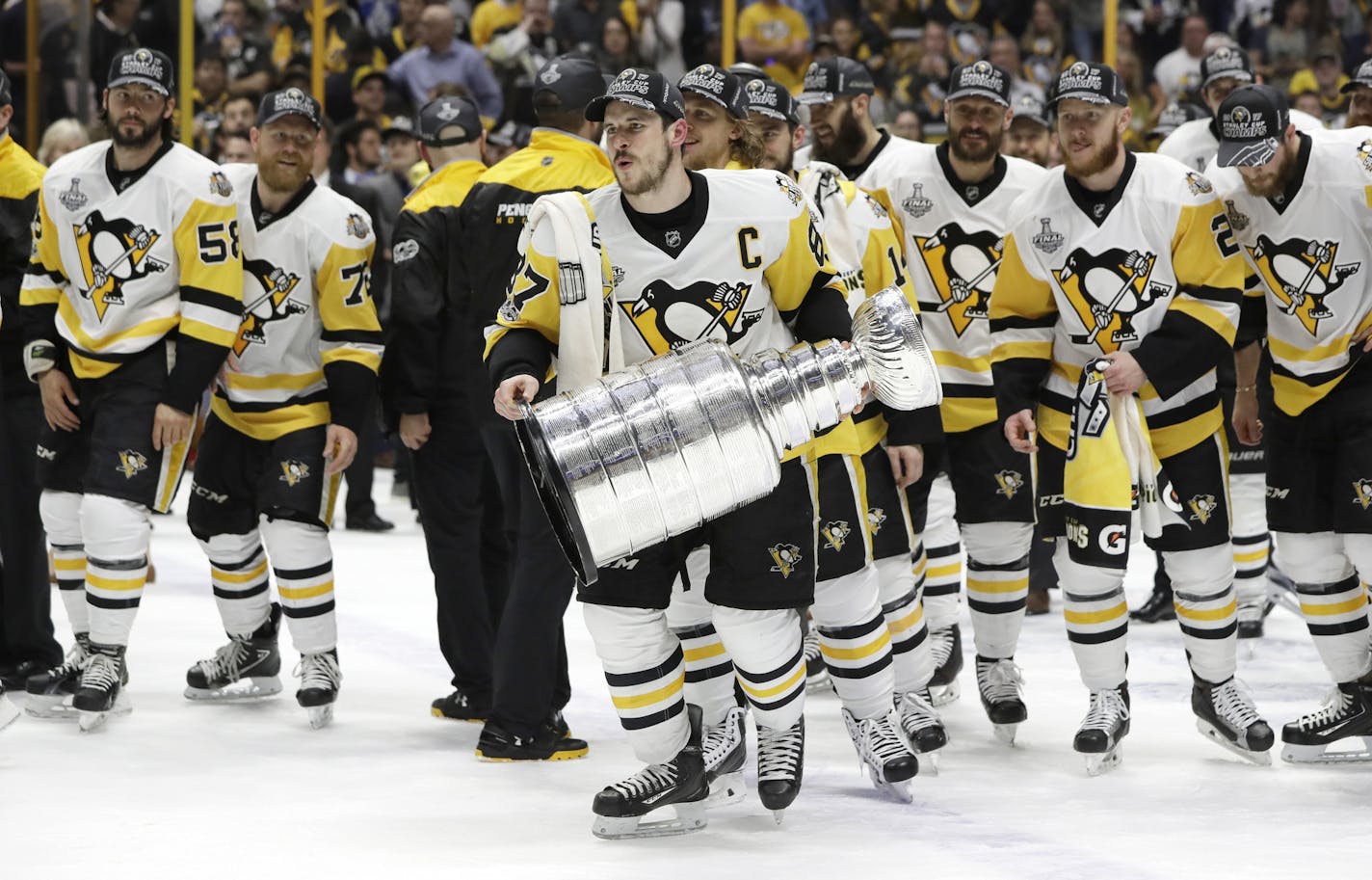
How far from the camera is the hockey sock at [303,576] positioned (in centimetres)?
484

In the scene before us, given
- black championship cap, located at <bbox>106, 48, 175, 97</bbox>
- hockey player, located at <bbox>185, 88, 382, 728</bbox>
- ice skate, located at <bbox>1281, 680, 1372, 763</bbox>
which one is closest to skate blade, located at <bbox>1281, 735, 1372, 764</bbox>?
ice skate, located at <bbox>1281, 680, 1372, 763</bbox>

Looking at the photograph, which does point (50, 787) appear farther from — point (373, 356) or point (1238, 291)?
point (1238, 291)

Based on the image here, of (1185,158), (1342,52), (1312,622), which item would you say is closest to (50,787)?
(1312,622)

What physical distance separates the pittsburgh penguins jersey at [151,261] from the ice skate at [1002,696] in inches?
86.0

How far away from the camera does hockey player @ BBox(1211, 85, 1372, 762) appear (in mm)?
4223

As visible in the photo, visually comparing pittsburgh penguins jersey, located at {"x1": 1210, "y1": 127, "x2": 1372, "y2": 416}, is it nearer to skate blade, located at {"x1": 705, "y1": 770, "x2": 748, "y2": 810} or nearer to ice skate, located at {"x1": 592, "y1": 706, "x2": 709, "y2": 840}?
skate blade, located at {"x1": 705, "y1": 770, "x2": 748, "y2": 810}

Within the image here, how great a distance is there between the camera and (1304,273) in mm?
4289

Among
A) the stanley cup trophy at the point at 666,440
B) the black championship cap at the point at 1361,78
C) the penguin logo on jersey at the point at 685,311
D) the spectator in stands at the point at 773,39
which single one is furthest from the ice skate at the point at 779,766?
the spectator in stands at the point at 773,39

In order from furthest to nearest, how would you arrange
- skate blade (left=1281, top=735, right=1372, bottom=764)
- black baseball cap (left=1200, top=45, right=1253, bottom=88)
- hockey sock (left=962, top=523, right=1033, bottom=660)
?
black baseball cap (left=1200, top=45, right=1253, bottom=88) < hockey sock (left=962, top=523, right=1033, bottom=660) < skate blade (left=1281, top=735, right=1372, bottom=764)

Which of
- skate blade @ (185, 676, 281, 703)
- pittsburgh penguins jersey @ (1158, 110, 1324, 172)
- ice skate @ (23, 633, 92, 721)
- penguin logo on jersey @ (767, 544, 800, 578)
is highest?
pittsburgh penguins jersey @ (1158, 110, 1324, 172)

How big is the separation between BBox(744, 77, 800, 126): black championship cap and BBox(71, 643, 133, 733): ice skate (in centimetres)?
221

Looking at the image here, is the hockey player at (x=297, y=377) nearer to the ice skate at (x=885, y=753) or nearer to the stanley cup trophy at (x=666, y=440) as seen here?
the stanley cup trophy at (x=666, y=440)

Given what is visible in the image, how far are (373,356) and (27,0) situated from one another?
5.68m

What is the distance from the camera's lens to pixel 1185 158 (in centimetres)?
621
